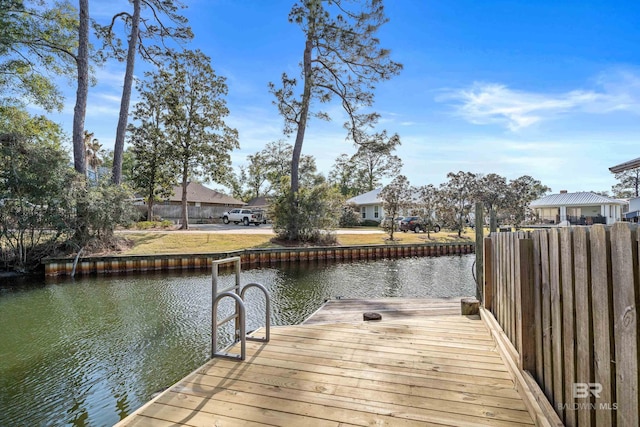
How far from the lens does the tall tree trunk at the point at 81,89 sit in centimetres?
1286

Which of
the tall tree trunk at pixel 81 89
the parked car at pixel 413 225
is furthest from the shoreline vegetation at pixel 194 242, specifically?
the parked car at pixel 413 225

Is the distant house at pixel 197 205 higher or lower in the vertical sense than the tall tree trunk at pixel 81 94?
lower

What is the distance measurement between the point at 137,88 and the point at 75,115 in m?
9.38

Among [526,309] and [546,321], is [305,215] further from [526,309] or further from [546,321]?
[546,321]

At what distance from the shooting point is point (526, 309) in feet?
7.11

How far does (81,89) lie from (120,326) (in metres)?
11.9

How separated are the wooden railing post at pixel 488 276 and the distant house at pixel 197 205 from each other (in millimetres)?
29675

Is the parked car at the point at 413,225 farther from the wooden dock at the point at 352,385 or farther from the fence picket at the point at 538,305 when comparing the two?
the fence picket at the point at 538,305

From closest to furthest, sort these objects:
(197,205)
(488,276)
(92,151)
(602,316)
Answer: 1. (602,316)
2. (488,276)
3. (92,151)
4. (197,205)

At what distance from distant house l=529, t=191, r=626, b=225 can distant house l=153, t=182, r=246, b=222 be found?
3165 cm

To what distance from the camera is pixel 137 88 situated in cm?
2098

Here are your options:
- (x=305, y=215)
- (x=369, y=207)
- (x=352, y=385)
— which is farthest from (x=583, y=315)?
(x=369, y=207)

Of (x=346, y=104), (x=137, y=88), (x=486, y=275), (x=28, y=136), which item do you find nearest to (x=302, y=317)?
(x=486, y=275)

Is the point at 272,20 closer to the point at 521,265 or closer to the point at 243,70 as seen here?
the point at 243,70
